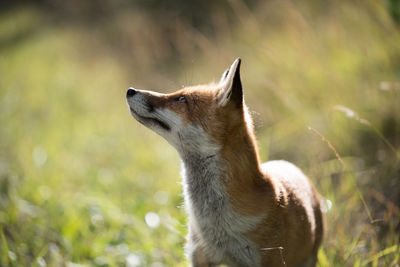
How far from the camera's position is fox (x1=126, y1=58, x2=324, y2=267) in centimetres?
276

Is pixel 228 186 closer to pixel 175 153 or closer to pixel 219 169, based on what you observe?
pixel 219 169

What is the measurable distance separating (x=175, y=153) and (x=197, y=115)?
11.8 ft

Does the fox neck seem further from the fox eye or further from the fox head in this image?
the fox eye

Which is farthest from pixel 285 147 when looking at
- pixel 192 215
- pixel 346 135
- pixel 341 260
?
pixel 192 215

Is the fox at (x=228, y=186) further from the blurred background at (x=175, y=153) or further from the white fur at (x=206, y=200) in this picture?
the blurred background at (x=175, y=153)

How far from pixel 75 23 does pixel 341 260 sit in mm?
14668

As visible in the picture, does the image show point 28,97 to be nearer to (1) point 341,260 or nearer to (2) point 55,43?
(2) point 55,43

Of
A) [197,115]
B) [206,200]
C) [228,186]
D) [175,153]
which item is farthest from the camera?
[175,153]

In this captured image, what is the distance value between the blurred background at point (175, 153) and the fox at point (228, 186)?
510mm

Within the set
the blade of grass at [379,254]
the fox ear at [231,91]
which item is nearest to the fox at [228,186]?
the fox ear at [231,91]

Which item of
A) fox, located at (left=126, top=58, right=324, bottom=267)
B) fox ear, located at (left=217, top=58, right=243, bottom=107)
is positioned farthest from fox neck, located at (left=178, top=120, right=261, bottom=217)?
fox ear, located at (left=217, top=58, right=243, bottom=107)

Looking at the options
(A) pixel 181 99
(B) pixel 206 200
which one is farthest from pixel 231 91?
(B) pixel 206 200

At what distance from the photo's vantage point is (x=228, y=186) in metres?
2.80

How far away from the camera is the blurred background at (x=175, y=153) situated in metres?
3.76
